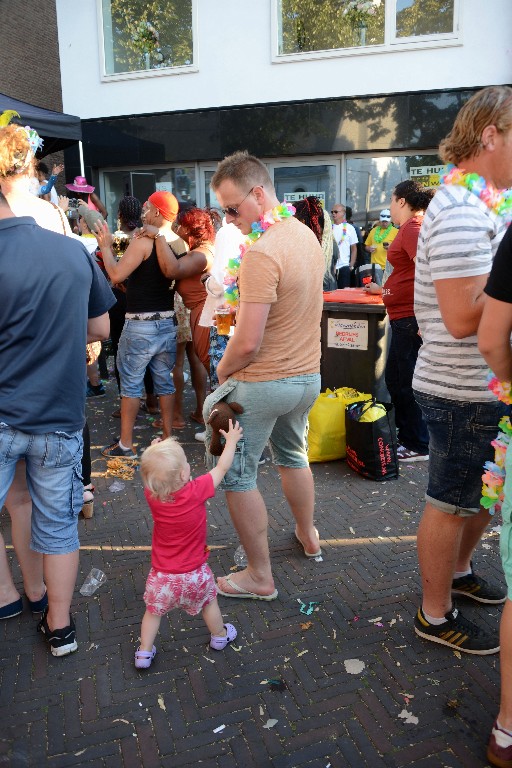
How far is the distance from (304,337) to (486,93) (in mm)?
1199

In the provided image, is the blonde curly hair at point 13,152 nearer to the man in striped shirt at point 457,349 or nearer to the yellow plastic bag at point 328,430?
the man in striped shirt at point 457,349

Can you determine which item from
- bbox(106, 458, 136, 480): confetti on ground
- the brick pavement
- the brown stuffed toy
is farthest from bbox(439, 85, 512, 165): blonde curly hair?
bbox(106, 458, 136, 480): confetti on ground

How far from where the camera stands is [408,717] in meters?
2.34

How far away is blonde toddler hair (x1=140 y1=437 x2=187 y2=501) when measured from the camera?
239cm

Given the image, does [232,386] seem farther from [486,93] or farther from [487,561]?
[487,561]

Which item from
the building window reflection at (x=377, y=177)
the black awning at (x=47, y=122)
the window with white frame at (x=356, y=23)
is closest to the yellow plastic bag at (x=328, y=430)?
the black awning at (x=47, y=122)

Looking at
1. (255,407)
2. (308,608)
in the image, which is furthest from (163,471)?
(308,608)

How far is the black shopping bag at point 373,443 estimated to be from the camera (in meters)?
4.48

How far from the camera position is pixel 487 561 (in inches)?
135

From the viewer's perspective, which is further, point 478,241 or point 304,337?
point 304,337

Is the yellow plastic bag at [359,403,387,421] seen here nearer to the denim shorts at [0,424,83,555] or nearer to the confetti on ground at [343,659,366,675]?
the confetti on ground at [343,659,366,675]

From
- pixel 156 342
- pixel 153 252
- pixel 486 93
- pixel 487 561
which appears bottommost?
pixel 487 561

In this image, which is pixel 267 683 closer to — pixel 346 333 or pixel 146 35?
pixel 346 333

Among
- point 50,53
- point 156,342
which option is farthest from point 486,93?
point 50,53
